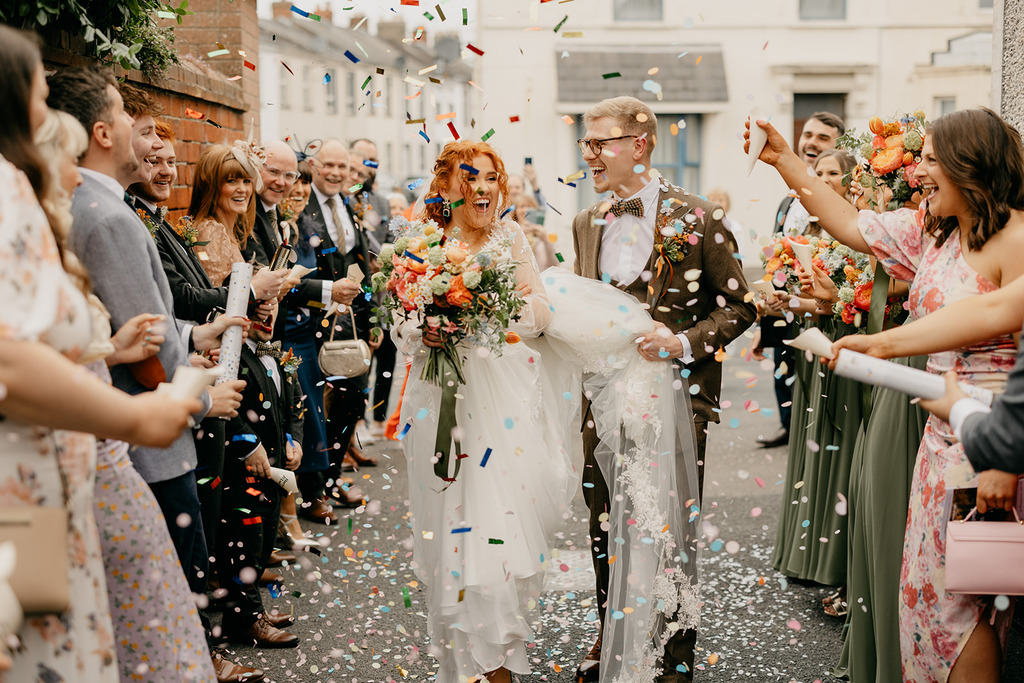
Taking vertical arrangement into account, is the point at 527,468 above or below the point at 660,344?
below

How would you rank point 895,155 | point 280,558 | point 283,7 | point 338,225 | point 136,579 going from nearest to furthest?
point 136,579 → point 895,155 → point 280,558 → point 338,225 → point 283,7

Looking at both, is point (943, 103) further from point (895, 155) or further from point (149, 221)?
point (149, 221)

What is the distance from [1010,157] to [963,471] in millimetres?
1053

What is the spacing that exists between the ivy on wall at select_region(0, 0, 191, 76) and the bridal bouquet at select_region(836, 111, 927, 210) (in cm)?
328

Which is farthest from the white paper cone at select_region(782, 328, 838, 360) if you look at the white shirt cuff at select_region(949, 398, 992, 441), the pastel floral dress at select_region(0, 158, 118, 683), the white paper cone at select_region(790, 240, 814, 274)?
the pastel floral dress at select_region(0, 158, 118, 683)

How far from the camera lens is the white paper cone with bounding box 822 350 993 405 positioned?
255 cm

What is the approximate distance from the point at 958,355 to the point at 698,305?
130 cm

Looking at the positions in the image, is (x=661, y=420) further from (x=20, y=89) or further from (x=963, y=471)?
(x=20, y=89)

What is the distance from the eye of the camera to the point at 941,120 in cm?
320

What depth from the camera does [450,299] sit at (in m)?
3.76

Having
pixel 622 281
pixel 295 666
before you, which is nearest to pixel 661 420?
pixel 622 281

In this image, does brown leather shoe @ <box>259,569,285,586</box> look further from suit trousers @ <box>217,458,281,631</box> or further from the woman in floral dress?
the woman in floral dress

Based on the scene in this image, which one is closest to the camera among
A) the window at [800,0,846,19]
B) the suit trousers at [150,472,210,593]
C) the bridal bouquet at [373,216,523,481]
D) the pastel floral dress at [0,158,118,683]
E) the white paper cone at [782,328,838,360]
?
the pastel floral dress at [0,158,118,683]

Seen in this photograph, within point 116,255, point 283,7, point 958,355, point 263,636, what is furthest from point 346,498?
point 283,7
